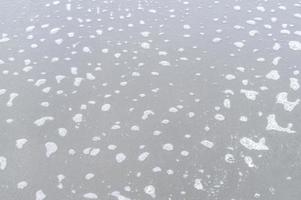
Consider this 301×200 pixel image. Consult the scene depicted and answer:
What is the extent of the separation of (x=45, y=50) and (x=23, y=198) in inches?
150

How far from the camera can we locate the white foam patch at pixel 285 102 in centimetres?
795

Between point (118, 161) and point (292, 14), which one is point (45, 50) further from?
point (292, 14)

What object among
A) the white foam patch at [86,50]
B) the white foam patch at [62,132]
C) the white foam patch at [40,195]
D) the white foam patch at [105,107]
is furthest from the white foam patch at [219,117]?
the white foam patch at [86,50]

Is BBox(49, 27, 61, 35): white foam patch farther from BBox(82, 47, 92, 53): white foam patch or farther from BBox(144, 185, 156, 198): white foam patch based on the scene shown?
BBox(144, 185, 156, 198): white foam patch

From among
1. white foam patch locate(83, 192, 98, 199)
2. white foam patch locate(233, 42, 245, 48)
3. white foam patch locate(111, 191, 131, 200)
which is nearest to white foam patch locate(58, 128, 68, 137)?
white foam patch locate(83, 192, 98, 199)

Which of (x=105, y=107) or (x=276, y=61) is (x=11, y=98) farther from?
(x=276, y=61)

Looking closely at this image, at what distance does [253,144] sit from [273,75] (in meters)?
1.90

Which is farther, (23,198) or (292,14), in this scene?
(292,14)

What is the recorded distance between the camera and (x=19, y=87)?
862cm

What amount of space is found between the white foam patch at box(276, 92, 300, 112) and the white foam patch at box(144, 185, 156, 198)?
2.73 meters

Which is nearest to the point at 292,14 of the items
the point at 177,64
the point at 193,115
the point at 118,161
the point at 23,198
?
the point at 177,64

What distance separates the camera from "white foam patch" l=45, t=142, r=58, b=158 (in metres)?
7.20

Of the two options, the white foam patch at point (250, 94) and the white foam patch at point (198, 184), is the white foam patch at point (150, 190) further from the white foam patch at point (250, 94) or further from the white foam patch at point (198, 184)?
the white foam patch at point (250, 94)

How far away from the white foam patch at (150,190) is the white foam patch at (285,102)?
8.94ft
